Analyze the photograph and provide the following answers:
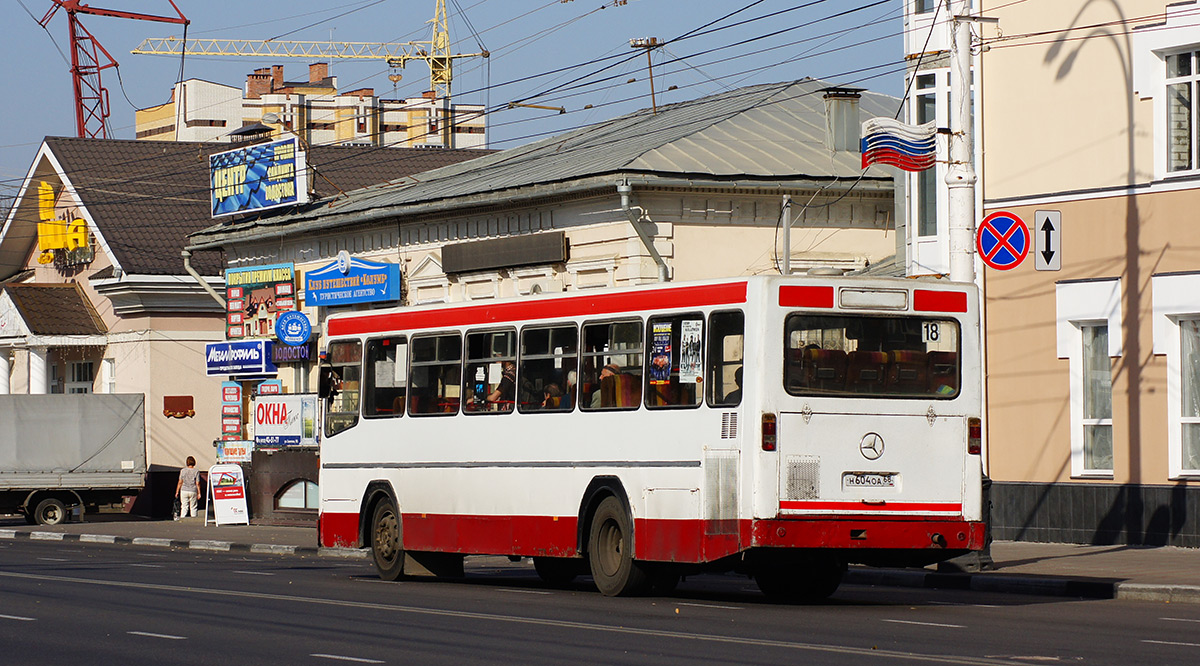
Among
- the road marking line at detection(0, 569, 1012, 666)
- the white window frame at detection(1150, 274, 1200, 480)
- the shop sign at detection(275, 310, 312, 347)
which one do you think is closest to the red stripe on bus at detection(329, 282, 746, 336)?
the road marking line at detection(0, 569, 1012, 666)

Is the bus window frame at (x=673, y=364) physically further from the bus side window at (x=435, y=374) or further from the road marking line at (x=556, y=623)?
the bus side window at (x=435, y=374)

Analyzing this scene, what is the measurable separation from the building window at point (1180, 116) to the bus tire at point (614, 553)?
10.1m

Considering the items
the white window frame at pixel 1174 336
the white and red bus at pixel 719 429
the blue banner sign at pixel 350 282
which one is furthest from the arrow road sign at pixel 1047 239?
the blue banner sign at pixel 350 282

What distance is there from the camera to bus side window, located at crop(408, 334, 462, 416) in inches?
818

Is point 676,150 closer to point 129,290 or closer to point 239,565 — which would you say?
point 239,565

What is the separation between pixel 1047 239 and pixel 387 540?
9.08 m

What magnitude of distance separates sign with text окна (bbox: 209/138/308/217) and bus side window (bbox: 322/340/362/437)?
21.2m

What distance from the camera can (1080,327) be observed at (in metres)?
25.5

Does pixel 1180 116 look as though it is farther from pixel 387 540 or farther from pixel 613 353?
pixel 387 540

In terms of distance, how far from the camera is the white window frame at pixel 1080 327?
24828 millimetres

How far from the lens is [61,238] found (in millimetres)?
53969

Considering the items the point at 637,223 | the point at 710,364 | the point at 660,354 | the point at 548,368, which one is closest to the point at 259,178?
the point at 637,223

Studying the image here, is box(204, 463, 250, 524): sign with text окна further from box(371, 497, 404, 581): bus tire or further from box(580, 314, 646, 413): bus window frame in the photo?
box(580, 314, 646, 413): bus window frame

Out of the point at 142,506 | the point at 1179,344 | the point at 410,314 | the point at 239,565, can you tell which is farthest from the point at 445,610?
the point at 142,506
